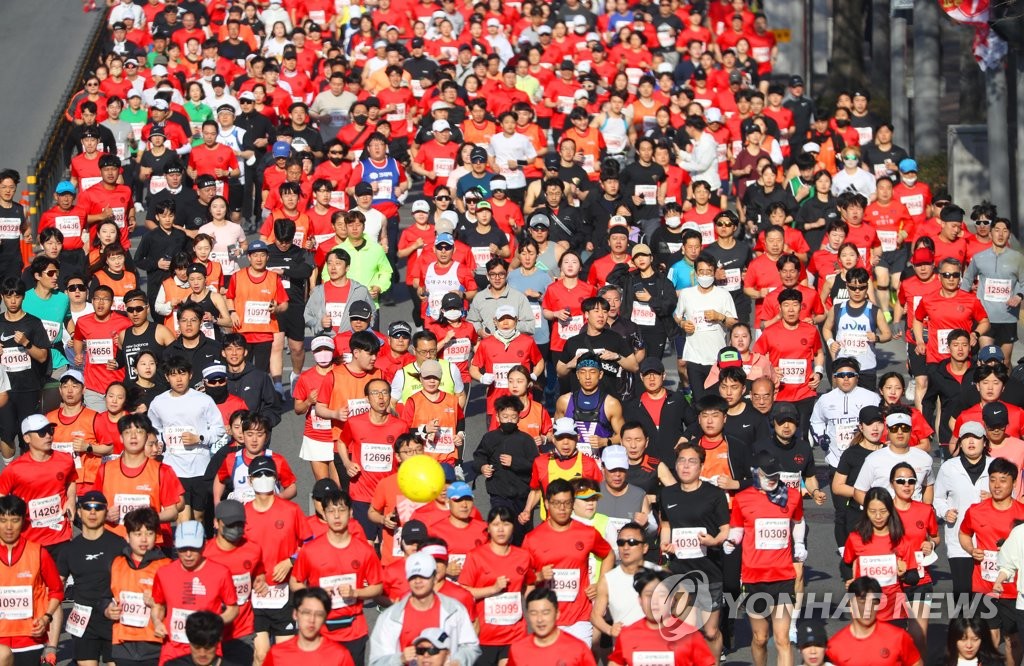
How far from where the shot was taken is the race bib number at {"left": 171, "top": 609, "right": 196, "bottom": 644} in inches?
530

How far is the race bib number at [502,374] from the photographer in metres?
18.0

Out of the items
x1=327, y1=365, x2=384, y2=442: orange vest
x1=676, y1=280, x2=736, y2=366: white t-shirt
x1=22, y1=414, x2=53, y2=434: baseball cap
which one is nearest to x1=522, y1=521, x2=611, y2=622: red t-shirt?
x1=327, y1=365, x2=384, y2=442: orange vest

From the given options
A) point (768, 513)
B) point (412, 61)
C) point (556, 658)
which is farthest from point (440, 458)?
point (412, 61)

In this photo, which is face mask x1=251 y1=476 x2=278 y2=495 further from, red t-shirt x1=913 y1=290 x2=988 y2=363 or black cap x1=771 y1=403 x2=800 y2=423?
red t-shirt x1=913 y1=290 x2=988 y2=363

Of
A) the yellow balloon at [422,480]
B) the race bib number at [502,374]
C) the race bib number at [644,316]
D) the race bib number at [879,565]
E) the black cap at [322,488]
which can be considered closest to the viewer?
the black cap at [322,488]

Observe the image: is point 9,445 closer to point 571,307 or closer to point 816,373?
point 571,307

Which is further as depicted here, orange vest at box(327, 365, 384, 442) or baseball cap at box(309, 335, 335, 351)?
baseball cap at box(309, 335, 335, 351)

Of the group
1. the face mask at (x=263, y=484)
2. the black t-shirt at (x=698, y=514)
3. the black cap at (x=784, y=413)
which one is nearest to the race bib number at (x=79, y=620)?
the face mask at (x=263, y=484)

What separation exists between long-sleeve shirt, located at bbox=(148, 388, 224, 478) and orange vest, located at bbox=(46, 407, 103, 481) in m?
0.53

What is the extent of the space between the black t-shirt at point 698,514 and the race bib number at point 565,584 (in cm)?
95

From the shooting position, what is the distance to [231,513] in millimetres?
14047

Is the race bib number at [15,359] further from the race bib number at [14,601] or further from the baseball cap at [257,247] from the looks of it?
Result: the race bib number at [14,601]

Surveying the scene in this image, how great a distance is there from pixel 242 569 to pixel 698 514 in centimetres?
330

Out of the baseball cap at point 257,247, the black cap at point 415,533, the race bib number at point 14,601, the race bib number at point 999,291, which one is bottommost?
the race bib number at point 14,601
